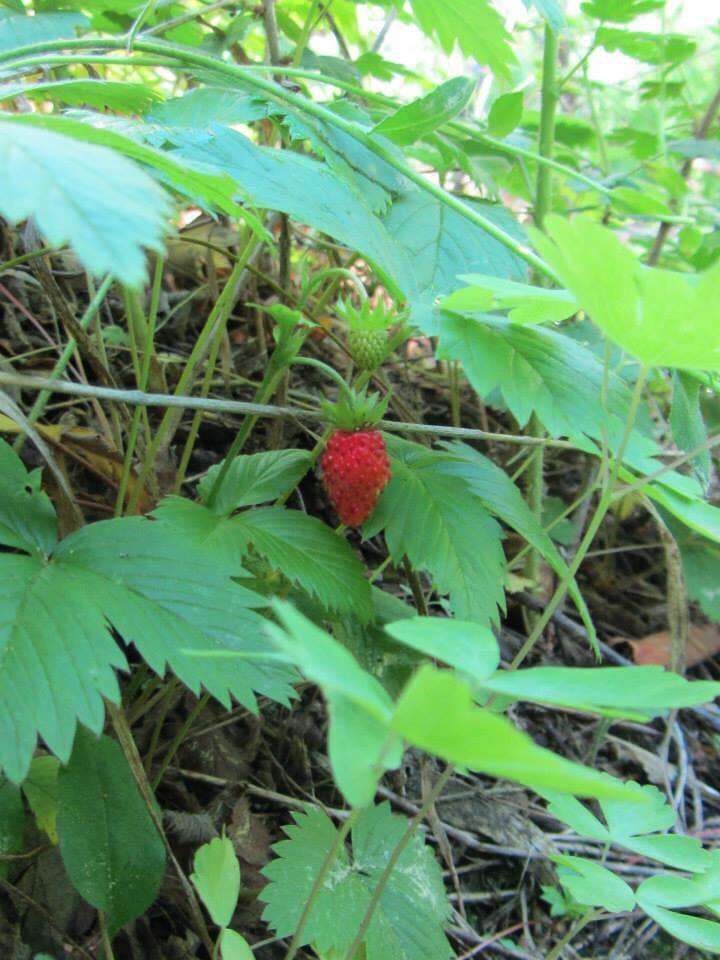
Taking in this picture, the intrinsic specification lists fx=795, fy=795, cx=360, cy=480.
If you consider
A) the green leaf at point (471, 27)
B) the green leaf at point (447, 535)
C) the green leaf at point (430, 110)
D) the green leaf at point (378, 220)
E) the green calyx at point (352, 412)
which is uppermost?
the green leaf at point (471, 27)

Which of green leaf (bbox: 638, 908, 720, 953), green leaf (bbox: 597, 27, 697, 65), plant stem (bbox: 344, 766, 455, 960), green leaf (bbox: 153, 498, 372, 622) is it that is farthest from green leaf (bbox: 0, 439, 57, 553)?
green leaf (bbox: 597, 27, 697, 65)

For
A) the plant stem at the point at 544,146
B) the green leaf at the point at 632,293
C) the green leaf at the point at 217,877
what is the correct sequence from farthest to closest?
1. the plant stem at the point at 544,146
2. the green leaf at the point at 217,877
3. the green leaf at the point at 632,293

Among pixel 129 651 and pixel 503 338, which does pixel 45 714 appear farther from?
pixel 503 338

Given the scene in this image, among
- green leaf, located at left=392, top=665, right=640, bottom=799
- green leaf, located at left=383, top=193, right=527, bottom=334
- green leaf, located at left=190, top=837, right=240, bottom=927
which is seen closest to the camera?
green leaf, located at left=392, top=665, right=640, bottom=799

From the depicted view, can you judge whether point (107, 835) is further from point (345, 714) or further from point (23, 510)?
point (345, 714)

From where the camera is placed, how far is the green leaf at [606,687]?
49 cm

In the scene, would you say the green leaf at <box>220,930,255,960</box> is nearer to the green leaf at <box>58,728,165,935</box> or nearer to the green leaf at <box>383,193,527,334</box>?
the green leaf at <box>58,728,165,935</box>

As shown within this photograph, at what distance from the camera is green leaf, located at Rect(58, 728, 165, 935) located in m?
0.81

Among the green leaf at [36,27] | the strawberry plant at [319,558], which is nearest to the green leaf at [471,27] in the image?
the strawberry plant at [319,558]

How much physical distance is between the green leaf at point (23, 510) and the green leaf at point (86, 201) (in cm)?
38

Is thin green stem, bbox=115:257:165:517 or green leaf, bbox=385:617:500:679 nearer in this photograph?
green leaf, bbox=385:617:500:679

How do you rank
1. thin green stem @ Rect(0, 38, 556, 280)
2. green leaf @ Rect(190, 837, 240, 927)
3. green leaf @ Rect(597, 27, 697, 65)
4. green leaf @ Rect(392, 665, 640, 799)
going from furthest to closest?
green leaf @ Rect(597, 27, 697, 65) < thin green stem @ Rect(0, 38, 556, 280) < green leaf @ Rect(190, 837, 240, 927) < green leaf @ Rect(392, 665, 640, 799)

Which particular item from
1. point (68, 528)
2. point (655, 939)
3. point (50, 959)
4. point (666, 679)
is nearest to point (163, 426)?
point (68, 528)

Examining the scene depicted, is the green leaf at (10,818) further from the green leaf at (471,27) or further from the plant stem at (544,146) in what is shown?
the green leaf at (471,27)
